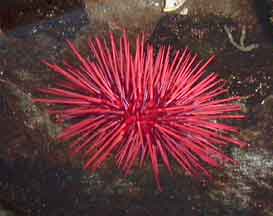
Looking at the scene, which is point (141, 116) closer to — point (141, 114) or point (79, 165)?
point (141, 114)

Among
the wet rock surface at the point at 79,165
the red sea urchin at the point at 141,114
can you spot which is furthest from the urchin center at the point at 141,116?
the wet rock surface at the point at 79,165

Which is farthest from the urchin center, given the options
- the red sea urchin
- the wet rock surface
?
the wet rock surface

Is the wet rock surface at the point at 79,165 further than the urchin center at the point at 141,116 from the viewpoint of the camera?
No

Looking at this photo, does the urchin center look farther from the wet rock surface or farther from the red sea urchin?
the wet rock surface

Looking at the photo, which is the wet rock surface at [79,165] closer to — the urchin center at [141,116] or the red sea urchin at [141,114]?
the red sea urchin at [141,114]

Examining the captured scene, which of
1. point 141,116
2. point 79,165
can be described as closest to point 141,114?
point 141,116

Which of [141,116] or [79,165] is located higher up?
[141,116]
